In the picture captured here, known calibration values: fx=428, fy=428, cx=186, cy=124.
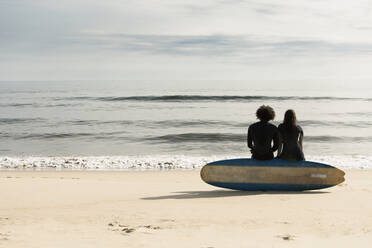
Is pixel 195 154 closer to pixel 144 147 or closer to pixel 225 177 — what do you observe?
pixel 144 147

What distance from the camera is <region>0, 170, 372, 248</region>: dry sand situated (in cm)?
478

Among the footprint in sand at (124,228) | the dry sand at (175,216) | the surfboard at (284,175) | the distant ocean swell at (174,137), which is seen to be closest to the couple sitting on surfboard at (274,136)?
the surfboard at (284,175)

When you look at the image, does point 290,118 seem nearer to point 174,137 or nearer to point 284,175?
point 284,175

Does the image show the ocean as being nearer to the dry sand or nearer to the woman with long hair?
the dry sand

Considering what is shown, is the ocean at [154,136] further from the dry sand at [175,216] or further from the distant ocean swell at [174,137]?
the dry sand at [175,216]

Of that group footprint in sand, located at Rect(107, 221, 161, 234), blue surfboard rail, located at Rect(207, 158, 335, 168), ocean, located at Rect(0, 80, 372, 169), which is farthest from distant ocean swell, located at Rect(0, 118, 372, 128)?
footprint in sand, located at Rect(107, 221, 161, 234)

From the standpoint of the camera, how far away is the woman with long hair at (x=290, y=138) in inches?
304

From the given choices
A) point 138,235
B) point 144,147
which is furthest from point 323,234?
point 144,147

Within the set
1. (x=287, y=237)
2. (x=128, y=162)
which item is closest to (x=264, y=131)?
(x=287, y=237)

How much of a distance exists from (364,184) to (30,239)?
23.3 feet

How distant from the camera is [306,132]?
2348 cm

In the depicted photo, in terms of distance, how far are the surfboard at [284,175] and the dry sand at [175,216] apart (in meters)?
0.25

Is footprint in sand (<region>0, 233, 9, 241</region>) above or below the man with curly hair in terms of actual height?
below

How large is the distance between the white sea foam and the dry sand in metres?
4.02
